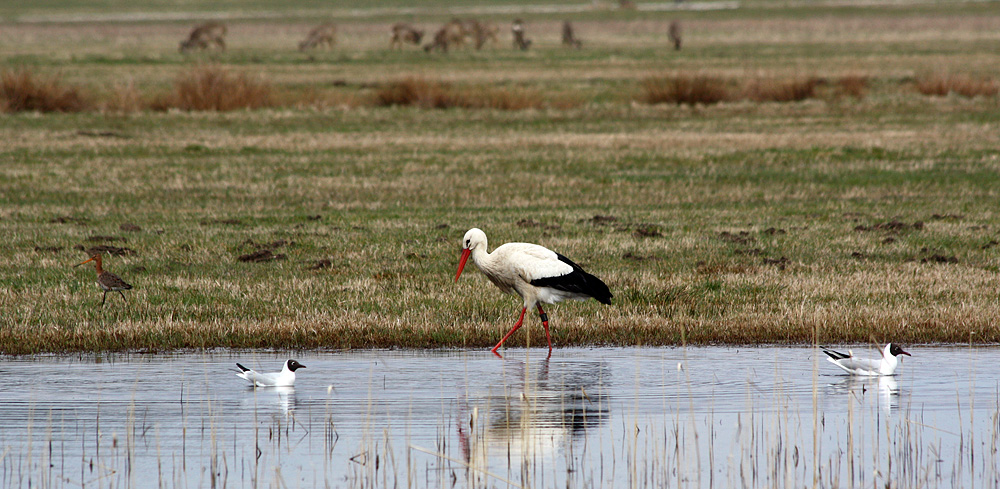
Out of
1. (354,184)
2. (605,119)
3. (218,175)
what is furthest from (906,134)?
(218,175)

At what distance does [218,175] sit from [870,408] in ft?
54.0

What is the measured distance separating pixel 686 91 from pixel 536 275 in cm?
2782

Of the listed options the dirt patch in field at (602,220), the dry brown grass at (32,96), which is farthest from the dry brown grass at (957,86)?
the dry brown grass at (32,96)

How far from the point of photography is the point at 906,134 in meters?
28.4

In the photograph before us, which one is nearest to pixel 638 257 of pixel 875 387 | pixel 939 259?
pixel 939 259

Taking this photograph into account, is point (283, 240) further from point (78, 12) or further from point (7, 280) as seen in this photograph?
point (78, 12)

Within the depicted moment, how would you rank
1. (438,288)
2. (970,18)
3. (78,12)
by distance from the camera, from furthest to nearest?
(78,12), (970,18), (438,288)

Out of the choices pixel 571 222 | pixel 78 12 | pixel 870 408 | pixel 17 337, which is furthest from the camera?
pixel 78 12

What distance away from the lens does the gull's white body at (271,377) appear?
916 centimetres

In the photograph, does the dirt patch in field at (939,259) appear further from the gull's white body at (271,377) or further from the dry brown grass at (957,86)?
the dry brown grass at (957,86)

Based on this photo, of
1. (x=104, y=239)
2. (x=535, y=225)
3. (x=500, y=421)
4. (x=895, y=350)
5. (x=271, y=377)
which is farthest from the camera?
(x=535, y=225)

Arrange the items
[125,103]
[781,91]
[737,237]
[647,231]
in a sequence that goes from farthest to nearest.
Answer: [781,91] → [125,103] → [647,231] → [737,237]

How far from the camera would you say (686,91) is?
37.8 m

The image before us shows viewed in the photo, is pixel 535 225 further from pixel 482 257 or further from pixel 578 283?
pixel 578 283
